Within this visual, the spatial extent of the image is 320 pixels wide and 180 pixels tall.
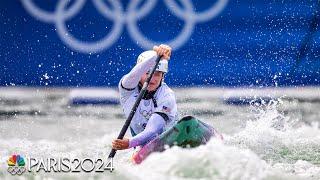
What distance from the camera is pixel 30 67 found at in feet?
42.3

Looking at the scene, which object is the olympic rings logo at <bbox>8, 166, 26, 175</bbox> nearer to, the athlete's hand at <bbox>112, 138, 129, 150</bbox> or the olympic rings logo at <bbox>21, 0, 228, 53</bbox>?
the athlete's hand at <bbox>112, 138, 129, 150</bbox>

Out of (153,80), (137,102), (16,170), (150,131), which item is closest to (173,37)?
(153,80)

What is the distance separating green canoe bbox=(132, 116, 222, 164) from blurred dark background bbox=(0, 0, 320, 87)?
12.3ft

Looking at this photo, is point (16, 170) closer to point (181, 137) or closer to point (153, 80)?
point (181, 137)

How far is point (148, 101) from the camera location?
31.8 ft

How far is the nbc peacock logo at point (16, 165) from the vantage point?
8.85 meters

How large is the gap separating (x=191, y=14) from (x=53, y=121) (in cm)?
234

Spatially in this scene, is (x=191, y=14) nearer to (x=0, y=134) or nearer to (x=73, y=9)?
(x=73, y=9)

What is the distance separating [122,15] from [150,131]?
3.61 meters

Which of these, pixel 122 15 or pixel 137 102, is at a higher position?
pixel 122 15

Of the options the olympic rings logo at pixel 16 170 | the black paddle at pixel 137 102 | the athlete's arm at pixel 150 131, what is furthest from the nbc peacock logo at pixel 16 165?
the athlete's arm at pixel 150 131

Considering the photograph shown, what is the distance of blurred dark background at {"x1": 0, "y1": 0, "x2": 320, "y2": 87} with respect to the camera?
12695mm

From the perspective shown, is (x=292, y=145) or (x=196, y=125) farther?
(x=292, y=145)

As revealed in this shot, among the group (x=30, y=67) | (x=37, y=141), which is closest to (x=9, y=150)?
(x=37, y=141)
